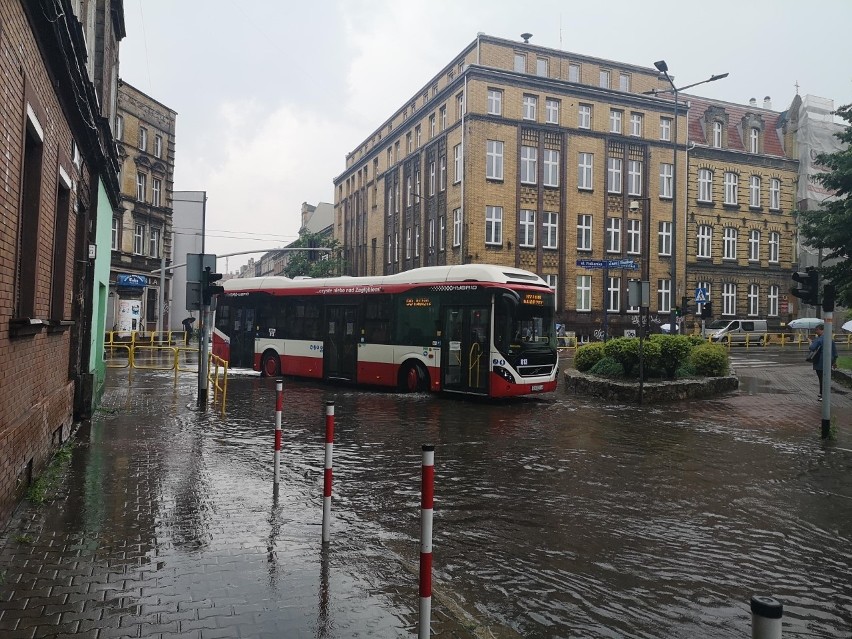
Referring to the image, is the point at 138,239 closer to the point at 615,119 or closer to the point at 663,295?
the point at 615,119

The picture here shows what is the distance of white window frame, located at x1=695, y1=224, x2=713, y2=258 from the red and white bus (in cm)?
3630

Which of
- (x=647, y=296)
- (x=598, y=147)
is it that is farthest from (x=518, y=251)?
(x=647, y=296)

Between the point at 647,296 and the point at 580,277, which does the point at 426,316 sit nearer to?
the point at 647,296

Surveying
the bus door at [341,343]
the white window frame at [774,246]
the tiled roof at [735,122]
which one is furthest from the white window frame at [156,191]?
the white window frame at [774,246]

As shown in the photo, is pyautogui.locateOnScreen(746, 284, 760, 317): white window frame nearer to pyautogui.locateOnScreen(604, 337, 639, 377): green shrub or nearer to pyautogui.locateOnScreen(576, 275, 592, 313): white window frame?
pyautogui.locateOnScreen(576, 275, 592, 313): white window frame

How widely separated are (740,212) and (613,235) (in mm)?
11567

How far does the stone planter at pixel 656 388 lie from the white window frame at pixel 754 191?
125ft

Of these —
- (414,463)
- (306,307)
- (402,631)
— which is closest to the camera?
(402,631)

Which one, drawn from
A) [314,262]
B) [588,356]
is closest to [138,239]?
[314,262]

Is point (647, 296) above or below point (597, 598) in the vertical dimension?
above

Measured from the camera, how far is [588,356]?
21.0 meters

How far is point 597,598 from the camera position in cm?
489

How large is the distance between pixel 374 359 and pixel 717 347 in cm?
933

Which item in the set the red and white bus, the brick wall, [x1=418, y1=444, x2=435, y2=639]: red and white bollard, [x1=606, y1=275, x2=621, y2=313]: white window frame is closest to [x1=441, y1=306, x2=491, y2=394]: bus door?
the red and white bus
